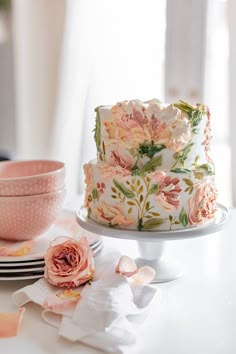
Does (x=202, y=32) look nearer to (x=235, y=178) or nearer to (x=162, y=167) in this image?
(x=235, y=178)

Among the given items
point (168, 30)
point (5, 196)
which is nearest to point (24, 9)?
point (168, 30)

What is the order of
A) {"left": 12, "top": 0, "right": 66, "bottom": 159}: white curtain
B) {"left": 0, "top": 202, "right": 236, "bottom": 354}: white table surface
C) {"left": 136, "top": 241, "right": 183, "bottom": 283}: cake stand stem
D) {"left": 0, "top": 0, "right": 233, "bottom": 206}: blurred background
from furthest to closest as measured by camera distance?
{"left": 12, "top": 0, "right": 66, "bottom": 159}: white curtain, {"left": 0, "top": 0, "right": 233, "bottom": 206}: blurred background, {"left": 136, "top": 241, "right": 183, "bottom": 283}: cake stand stem, {"left": 0, "top": 202, "right": 236, "bottom": 354}: white table surface

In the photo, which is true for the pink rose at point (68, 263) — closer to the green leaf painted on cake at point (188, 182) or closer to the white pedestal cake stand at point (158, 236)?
the white pedestal cake stand at point (158, 236)

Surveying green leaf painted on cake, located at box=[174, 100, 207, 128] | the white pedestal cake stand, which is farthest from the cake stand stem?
green leaf painted on cake, located at box=[174, 100, 207, 128]

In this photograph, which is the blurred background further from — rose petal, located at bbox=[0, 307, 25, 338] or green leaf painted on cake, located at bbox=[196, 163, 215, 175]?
rose petal, located at bbox=[0, 307, 25, 338]

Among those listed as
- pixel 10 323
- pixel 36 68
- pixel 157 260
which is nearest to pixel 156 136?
pixel 157 260

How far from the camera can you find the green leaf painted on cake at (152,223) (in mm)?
858

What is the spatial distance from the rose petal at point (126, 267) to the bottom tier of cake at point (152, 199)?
6 cm

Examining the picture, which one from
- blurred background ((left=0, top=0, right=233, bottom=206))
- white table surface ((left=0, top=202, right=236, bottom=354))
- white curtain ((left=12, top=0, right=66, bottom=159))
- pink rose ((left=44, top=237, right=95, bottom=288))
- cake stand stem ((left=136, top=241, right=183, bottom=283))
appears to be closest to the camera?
white table surface ((left=0, top=202, right=236, bottom=354))

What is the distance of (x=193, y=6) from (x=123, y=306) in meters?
1.38

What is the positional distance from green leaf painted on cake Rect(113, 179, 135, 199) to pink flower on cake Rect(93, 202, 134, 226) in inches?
1.1

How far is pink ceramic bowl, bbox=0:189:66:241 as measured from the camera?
37.6 inches

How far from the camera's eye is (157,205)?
0.85 meters

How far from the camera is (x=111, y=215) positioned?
88cm
